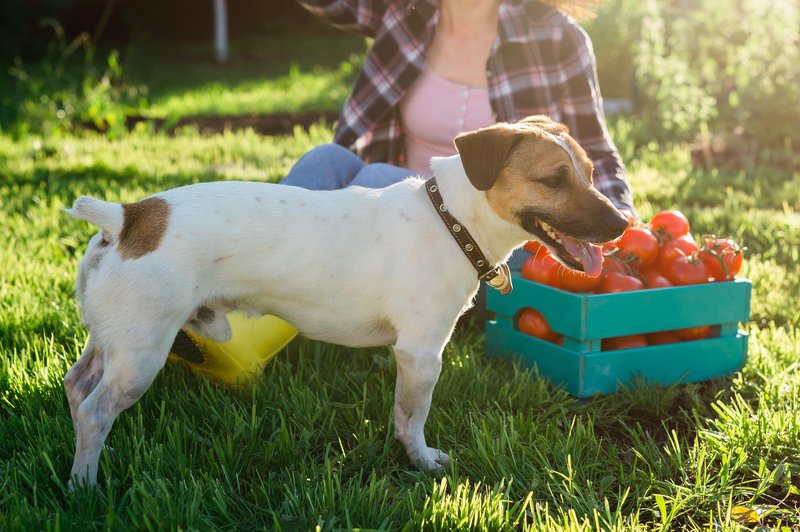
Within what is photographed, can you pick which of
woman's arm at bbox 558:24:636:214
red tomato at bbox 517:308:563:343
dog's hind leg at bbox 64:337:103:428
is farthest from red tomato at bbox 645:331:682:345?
dog's hind leg at bbox 64:337:103:428

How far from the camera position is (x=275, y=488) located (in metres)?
2.47

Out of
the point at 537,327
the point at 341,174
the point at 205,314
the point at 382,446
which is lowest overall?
the point at 382,446

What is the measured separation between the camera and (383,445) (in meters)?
2.83

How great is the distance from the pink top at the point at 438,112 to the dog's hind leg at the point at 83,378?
2.14 m

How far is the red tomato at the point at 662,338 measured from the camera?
139 inches

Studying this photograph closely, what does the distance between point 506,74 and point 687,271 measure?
1440mm

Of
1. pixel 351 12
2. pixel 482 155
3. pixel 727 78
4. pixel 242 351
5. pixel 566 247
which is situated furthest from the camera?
pixel 727 78

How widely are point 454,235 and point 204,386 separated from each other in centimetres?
115

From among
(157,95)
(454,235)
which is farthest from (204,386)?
(157,95)

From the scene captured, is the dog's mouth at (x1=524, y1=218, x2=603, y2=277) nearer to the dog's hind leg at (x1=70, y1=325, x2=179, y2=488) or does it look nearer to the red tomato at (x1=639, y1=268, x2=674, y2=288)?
the red tomato at (x1=639, y1=268, x2=674, y2=288)

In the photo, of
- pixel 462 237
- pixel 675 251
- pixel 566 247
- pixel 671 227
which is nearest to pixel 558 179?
pixel 566 247

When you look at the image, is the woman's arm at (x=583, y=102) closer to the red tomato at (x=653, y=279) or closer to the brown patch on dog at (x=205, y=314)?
the red tomato at (x=653, y=279)

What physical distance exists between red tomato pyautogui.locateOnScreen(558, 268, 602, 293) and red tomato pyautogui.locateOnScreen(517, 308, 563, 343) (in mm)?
185

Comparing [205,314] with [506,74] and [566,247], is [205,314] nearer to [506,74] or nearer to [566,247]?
[566,247]
